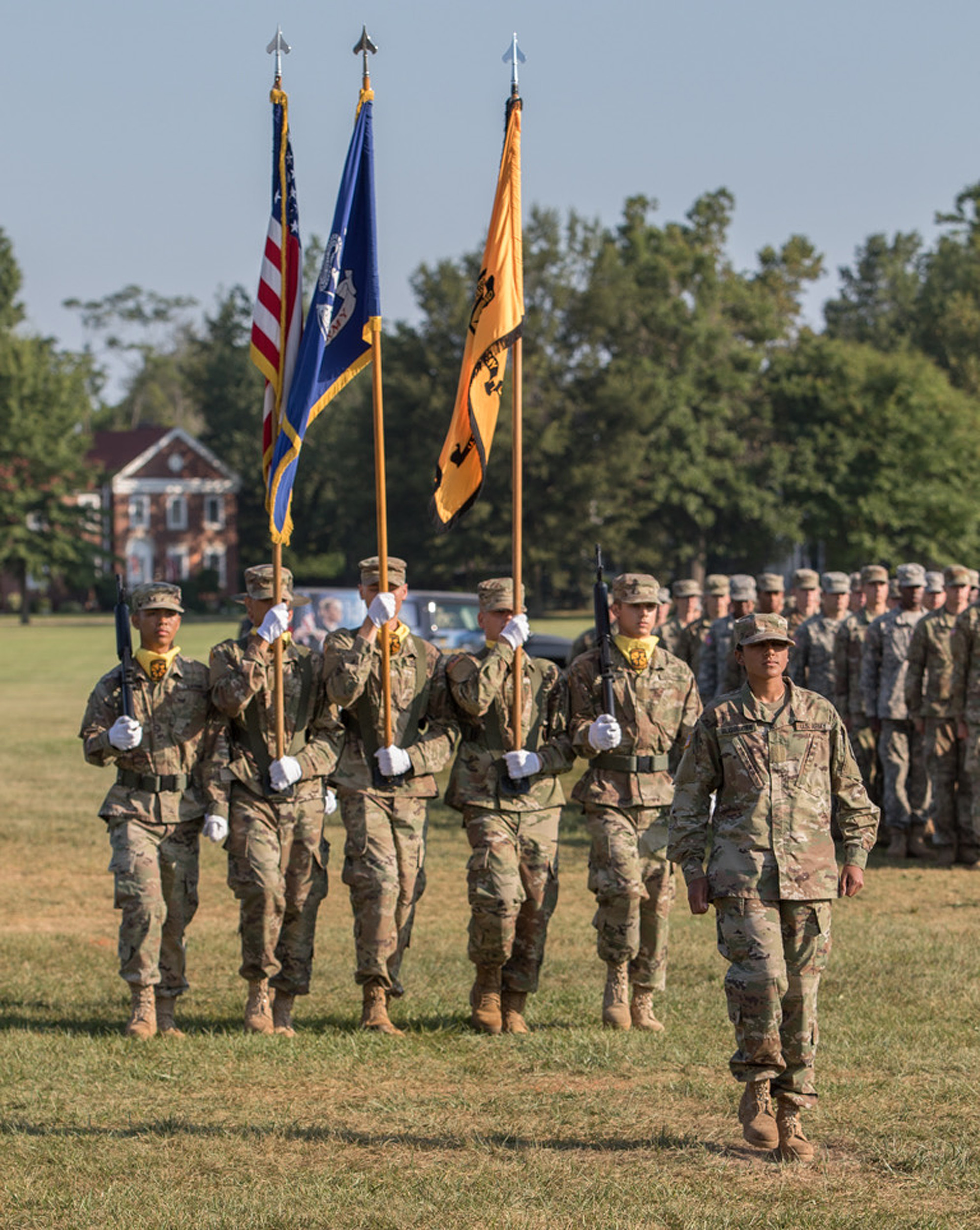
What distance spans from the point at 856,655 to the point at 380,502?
7.34m

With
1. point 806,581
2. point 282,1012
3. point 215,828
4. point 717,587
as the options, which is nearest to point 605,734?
point 215,828

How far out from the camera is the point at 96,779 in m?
19.1

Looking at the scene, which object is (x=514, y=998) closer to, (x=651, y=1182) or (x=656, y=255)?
(x=651, y=1182)

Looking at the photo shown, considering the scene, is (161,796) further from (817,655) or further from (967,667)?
(817,655)

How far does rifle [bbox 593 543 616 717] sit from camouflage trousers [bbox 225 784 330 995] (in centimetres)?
169

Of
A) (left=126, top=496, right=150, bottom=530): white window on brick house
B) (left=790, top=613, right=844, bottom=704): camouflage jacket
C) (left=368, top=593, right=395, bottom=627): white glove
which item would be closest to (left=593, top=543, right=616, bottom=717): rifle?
(left=368, top=593, right=395, bottom=627): white glove

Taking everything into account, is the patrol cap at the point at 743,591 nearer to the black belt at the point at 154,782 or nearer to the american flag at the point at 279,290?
the american flag at the point at 279,290

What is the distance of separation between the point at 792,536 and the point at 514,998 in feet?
191

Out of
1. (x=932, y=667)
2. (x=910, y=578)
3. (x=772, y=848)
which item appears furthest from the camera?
(x=910, y=578)

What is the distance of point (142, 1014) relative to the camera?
332 inches

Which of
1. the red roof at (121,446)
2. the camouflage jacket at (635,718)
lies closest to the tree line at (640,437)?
the red roof at (121,446)

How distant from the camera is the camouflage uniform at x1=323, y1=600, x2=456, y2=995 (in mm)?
8398

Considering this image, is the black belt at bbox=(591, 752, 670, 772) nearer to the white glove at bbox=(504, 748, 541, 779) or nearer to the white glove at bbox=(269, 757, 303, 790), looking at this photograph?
the white glove at bbox=(504, 748, 541, 779)

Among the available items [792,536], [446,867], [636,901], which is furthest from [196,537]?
[636,901]
